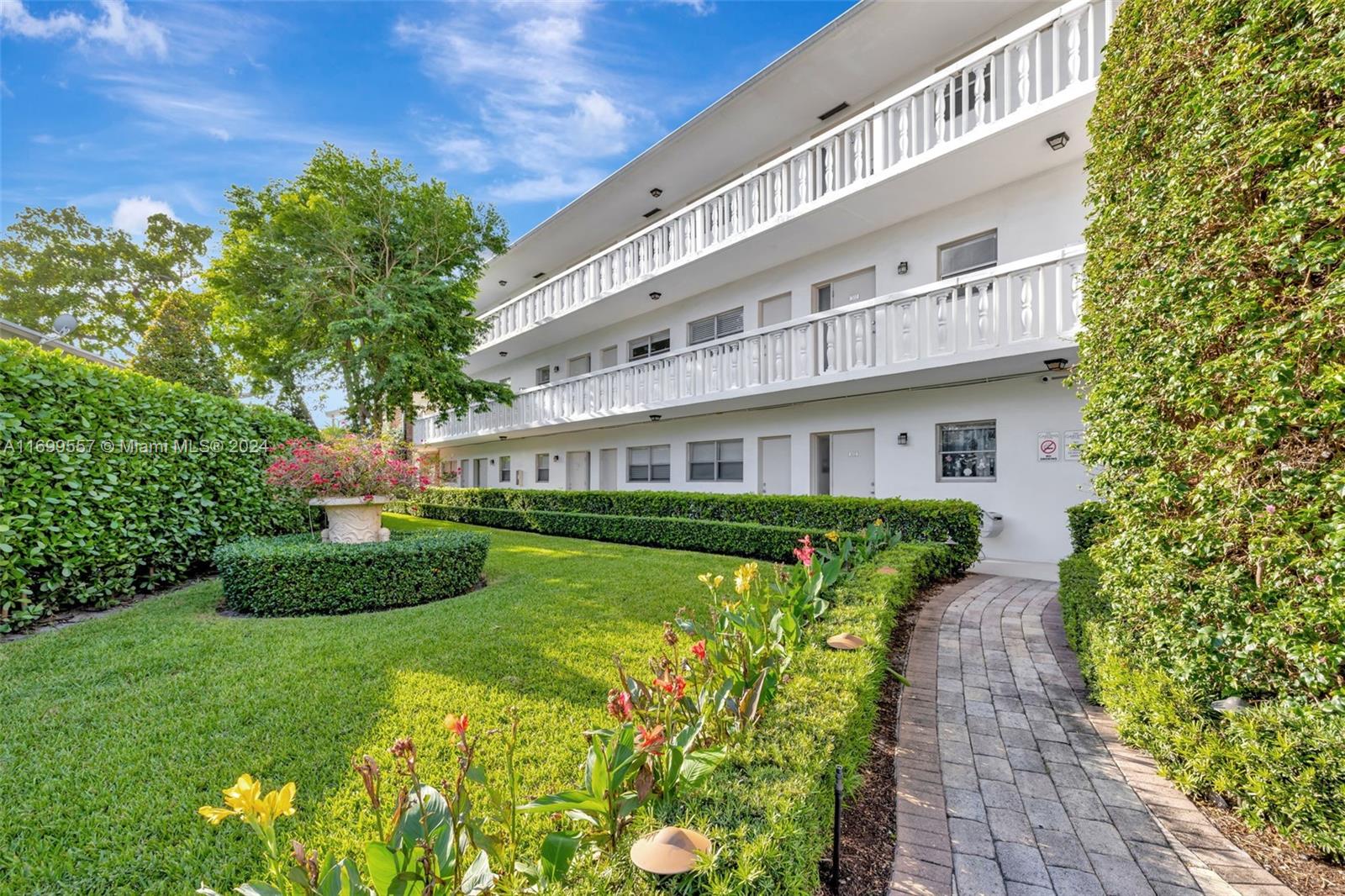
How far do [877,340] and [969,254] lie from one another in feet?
7.67

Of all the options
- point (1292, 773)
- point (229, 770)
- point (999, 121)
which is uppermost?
point (999, 121)

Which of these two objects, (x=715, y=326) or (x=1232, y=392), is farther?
(x=715, y=326)

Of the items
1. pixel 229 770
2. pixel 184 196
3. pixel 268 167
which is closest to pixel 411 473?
pixel 229 770

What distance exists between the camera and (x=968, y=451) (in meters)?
9.93

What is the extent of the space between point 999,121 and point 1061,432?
15.7 ft

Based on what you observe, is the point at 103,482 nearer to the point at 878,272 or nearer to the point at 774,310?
the point at 774,310

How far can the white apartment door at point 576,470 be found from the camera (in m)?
18.8

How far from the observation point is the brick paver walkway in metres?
2.20

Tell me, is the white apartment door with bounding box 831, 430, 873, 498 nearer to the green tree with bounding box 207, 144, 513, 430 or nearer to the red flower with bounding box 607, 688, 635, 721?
the red flower with bounding box 607, 688, 635, 721

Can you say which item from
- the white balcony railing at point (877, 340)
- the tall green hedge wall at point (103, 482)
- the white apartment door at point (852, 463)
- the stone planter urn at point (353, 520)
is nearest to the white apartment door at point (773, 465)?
the white apartment door at point (852, 463)

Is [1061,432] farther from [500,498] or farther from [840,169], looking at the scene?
[500,498]

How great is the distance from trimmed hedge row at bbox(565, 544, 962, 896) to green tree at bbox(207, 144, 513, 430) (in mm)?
13521

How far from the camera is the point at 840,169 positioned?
10.0m

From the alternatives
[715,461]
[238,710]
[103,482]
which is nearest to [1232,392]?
[238,710]
